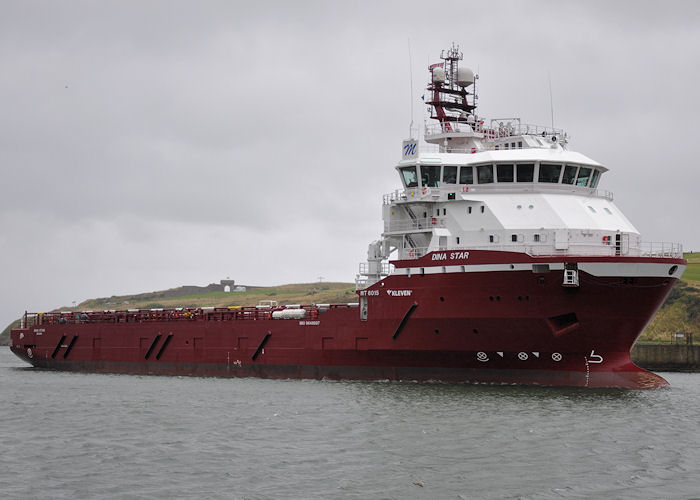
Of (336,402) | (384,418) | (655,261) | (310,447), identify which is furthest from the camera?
(655,261)

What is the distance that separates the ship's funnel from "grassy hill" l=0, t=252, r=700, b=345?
79.9 ft

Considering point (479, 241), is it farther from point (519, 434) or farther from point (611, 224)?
point (519, 434)

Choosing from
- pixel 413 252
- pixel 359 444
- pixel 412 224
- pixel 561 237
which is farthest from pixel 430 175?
pixel 359 444

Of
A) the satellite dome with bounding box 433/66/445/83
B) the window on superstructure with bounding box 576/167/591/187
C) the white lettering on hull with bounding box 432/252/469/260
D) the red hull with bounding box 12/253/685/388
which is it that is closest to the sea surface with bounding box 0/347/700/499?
the red hull with bounding box 12/253/685/388

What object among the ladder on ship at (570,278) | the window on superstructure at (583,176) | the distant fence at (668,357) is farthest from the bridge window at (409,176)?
the distant fence at (668,357)

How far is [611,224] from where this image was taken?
34031 millimetres

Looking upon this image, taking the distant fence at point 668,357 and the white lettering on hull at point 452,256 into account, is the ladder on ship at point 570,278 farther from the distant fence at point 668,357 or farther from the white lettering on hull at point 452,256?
the distant fence at point 668,357

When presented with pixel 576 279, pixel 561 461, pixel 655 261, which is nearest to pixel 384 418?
pixel 561 461

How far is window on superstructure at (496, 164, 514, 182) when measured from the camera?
34.7 metres

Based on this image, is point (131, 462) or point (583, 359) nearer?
point (131, 462)

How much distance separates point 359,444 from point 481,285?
439 inches

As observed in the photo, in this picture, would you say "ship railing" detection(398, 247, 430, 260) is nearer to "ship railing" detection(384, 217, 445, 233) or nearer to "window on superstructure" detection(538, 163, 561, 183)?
"ship railing" detection(384, 217, 445, 233)

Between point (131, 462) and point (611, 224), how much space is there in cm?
2106

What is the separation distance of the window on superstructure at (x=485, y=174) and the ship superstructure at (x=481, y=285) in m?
0.08
